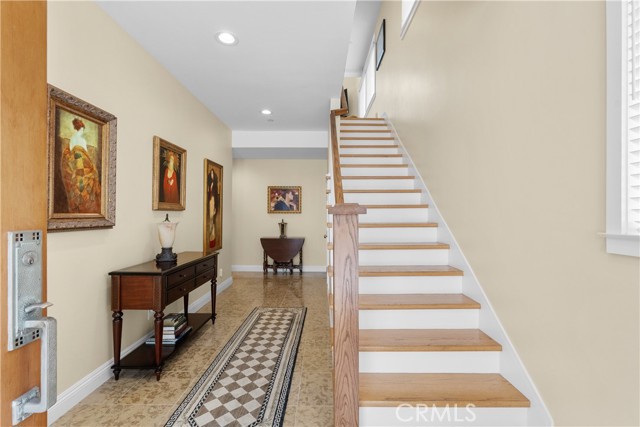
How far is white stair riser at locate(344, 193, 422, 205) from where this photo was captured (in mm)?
3059

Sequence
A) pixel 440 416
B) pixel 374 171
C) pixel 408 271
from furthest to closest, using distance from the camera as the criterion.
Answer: pixel 374 171 < pixel 408 271 < pixel 440 416

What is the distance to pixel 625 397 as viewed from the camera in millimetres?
982

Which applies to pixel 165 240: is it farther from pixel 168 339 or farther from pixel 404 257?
pixel 404 257

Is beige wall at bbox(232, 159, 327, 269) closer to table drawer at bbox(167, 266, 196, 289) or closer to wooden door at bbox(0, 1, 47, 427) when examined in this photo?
table drawer at bbox(167, 266, 196, 289)

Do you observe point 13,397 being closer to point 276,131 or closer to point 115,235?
point 115,235

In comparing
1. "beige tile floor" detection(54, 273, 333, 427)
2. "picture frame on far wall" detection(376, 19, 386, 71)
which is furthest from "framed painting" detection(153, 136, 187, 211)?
"picture frame on far wall" detection(376, 19, 386, 71)

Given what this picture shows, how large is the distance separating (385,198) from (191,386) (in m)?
2.21

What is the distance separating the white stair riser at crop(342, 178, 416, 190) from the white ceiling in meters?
1.13

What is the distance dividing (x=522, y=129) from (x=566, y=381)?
3.44 feet

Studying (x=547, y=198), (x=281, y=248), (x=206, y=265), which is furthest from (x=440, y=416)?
(x=281, y=248)

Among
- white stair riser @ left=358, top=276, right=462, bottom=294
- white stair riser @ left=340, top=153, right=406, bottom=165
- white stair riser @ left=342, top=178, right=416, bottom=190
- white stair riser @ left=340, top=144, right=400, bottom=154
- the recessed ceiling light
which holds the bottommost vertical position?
white stair riser @ left=358, top=276, right=462, bottom=294

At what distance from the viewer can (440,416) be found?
1445 mm

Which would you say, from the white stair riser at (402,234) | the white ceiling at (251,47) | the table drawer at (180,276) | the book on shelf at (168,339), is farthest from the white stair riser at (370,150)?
the book on shelf at (168,339)

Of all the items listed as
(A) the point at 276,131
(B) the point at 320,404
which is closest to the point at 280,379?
(B) the point at 320,404
